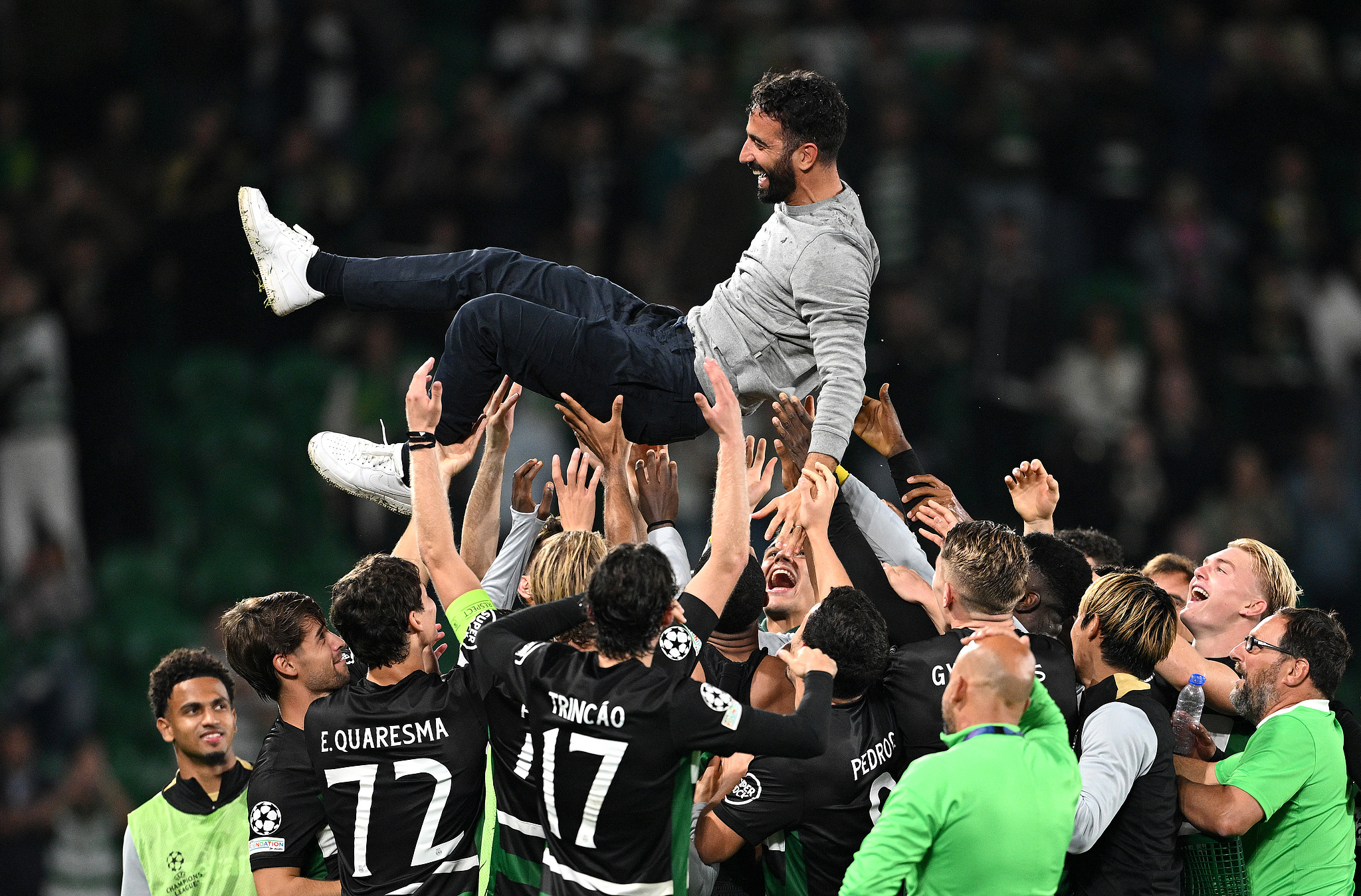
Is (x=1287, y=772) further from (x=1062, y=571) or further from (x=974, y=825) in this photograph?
(x=974, y=825)

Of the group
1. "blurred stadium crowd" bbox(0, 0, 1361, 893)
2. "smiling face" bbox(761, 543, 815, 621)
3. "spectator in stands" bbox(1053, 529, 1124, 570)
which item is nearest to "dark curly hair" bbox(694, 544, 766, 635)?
"smiling face" bbox(761, 543, 815, 621)

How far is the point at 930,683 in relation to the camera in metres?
→ 3.87

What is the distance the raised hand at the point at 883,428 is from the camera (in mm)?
5262

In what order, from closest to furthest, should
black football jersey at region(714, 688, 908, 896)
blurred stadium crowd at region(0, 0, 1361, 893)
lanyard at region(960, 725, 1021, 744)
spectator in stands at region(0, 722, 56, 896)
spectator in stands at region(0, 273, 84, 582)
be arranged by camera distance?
lanyard at region(960, 725, 1021, 744) → black football jersey at region(714, 688, 908, 896) → spectator in stands at region(0, 722, 56, 896) → blurred stadium crowd at region(0, 0, 1361, 893) → spectator in stands at region(0, 273, 84, 582)

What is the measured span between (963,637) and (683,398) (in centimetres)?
114

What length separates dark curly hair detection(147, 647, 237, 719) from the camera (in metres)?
4.64

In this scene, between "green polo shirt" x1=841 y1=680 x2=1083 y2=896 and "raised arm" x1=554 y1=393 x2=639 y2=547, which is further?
"raised arm" x1=554 y1=393 x2=639 y2=547

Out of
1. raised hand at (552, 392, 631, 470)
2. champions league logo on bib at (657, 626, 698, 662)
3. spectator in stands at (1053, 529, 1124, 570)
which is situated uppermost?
raised hand at (552, 392, 631, 470)

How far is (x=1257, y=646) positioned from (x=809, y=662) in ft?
4.41

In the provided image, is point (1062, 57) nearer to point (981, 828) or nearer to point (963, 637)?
point (963, 637)

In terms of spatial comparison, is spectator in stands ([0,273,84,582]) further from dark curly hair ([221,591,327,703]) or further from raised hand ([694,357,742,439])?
raised hand ([694,357,742,439])

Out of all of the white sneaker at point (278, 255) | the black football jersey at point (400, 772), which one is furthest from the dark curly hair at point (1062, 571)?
the white sneaker at point (278, 255)

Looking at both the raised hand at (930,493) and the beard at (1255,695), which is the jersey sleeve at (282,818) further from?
A: the beard at (1255,695)

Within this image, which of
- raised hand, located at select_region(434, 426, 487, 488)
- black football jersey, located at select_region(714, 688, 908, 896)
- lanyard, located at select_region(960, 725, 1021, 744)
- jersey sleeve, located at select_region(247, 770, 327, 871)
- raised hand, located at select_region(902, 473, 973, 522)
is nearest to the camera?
lanyard, located at select_region(960, 725, 1021, 744)
